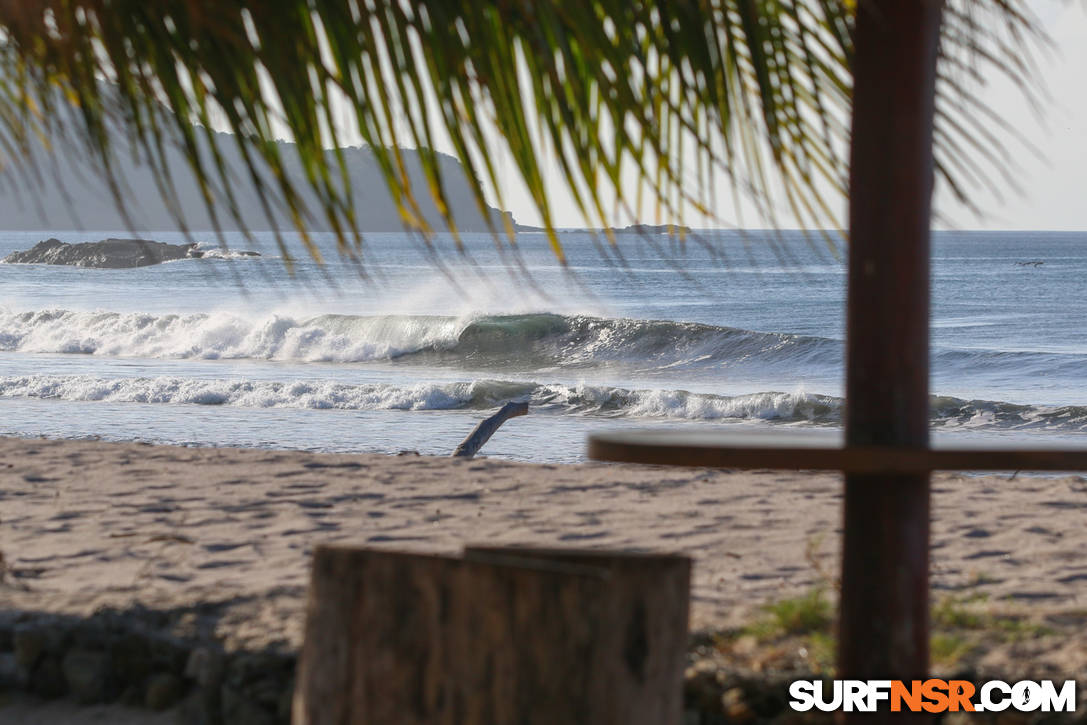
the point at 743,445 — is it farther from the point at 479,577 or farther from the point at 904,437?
the point at 479,577

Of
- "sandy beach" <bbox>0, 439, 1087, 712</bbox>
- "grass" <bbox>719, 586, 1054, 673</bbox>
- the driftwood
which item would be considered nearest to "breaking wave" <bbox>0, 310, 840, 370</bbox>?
the driftwood

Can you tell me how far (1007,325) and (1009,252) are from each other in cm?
4879

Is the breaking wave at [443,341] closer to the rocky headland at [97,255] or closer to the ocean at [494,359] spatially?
the ocean at [494,359]

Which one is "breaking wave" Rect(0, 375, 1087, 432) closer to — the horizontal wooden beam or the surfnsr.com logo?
the surfnsr.com logo

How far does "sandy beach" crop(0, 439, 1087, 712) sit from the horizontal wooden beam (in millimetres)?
1736

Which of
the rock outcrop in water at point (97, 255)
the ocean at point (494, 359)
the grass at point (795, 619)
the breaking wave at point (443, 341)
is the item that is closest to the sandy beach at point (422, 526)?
the grass at point (795, 619)

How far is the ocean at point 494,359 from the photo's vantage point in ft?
34.5

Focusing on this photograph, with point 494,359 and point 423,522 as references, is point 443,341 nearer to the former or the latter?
point 494,359

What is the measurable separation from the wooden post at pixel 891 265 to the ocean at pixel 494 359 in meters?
0.10

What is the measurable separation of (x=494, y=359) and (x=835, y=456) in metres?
21.2

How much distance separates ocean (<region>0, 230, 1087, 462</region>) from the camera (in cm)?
1051

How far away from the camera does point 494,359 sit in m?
22.6

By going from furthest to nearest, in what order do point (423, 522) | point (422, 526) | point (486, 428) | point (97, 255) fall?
point (97, 255) → point (486, 428) → point (423, 522) → point (422, 526)

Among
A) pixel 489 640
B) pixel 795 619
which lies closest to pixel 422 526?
pixel 795 619
